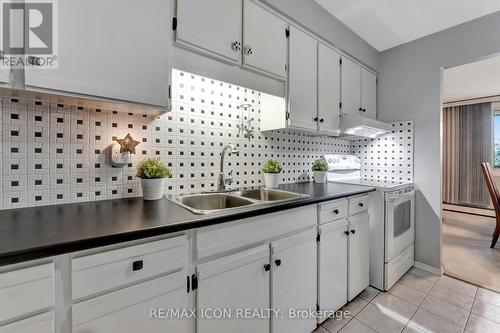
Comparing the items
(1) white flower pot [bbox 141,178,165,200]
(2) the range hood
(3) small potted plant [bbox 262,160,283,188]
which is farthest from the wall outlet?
(2) the range hood

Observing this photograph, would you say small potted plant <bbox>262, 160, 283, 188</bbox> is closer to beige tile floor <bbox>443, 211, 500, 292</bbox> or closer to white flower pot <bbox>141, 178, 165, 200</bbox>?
white flower pot <bbox>141, 178, 165, 200</bbox>

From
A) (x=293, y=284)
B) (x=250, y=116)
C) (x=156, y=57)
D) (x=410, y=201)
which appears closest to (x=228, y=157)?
(x=250, y=116)

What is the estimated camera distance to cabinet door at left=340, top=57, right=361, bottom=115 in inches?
88.9

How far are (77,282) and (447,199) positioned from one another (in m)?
6.86

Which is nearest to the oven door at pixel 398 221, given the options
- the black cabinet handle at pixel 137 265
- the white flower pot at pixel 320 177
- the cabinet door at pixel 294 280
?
the white flower pot at pixel 320 177

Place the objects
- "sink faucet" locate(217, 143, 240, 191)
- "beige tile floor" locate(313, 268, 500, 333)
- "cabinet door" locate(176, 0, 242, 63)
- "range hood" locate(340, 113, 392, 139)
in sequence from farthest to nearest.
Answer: "range hood" locate(340, 113, 392, 139)
"sink faucet" locate(217, 143, 240, 191)
"beige tile floor" locate(313, 268, 500, 333)
"cabinet door" locate(176, 0, 242, 63)

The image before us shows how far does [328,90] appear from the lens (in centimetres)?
208

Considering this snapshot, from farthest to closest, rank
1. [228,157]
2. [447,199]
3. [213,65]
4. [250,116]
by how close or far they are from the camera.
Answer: [447,199], [250,116], [228,157], [213,65]

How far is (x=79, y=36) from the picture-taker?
3.02ft

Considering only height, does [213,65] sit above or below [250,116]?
above

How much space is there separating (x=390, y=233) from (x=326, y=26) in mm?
1978

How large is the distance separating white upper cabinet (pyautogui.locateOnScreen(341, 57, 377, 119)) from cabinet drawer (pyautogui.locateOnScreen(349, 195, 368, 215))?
913 millimetres

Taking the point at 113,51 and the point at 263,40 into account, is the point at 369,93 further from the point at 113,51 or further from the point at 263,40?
the point at 113,51

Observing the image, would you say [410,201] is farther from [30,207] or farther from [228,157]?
[30,207]
